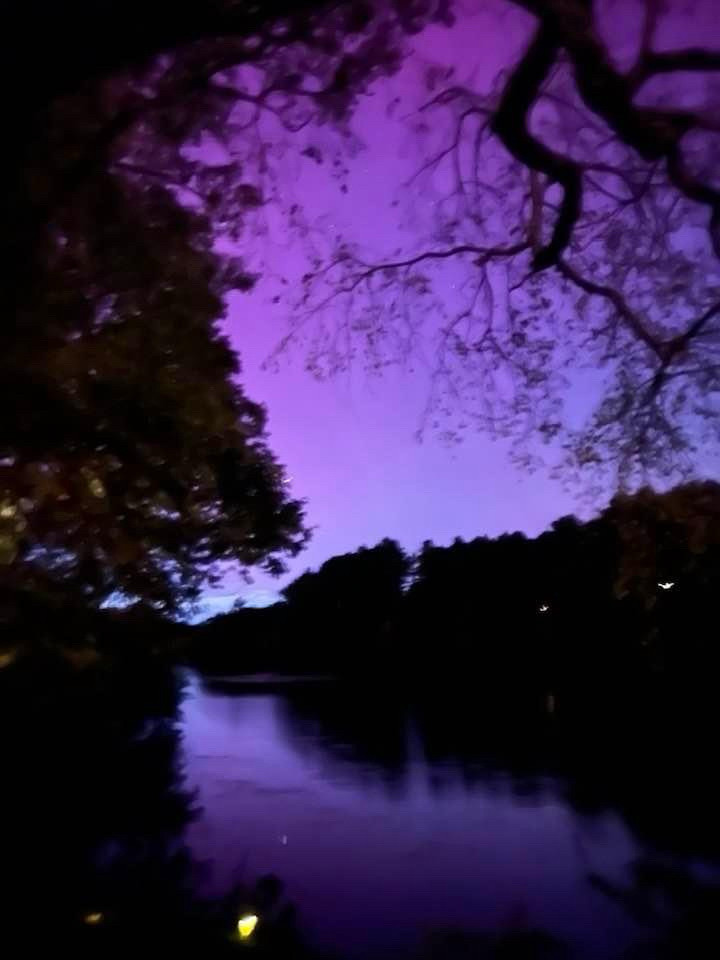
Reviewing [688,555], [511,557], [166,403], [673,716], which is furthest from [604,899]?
[511,557]

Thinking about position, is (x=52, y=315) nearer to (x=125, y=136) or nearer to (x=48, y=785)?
(x=125, y=136)

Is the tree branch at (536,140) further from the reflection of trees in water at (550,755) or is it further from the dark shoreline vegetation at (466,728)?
the reflection of trees in water at (550,755)

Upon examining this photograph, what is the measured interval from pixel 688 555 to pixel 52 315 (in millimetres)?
6094

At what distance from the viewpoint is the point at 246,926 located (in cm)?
661

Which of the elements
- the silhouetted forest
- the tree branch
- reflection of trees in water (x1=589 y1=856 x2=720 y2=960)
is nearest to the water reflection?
reflection of trees in water (x1=589 y1=856 x2=720 y2=960)

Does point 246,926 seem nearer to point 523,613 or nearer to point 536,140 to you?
point 536,140

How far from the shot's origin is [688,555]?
382 inches

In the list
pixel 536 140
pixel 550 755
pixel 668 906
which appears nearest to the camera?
pixel 536 140

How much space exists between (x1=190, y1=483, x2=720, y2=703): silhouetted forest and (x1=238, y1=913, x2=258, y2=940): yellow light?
431 cm

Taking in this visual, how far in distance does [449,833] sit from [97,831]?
12.5 feet

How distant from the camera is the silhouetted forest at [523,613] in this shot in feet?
30.7

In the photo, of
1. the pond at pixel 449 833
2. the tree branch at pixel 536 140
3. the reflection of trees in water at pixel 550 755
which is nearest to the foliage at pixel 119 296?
the tree branch at pixel 536 140

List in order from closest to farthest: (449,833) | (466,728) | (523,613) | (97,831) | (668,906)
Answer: (668,906) < (449,833) < (97,831) < (466,728) < (523,613)

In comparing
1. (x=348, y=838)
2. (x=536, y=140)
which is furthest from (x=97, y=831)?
(x=536, y=140)
